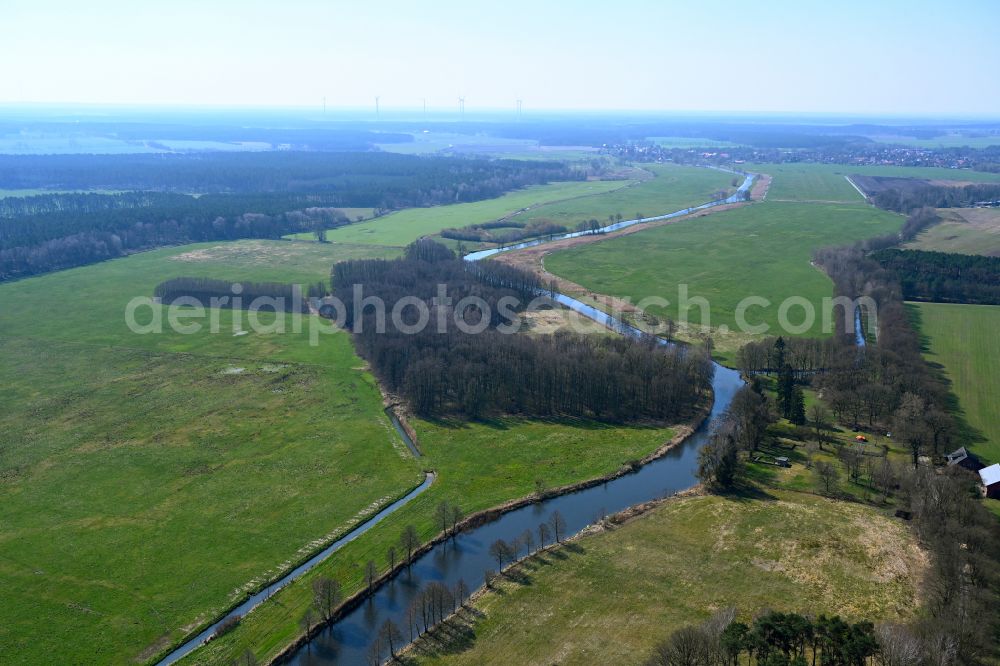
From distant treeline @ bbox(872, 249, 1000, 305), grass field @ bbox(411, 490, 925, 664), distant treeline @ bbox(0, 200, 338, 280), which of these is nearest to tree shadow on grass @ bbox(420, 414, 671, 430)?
grass field @ bbox(411, 490, 925, 664)

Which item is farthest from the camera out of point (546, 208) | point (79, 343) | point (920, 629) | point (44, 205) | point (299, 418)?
point (546, 208)

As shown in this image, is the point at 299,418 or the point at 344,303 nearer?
the point at 299,418

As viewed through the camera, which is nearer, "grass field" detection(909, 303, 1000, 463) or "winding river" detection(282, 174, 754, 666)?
"winding river" detection(282, 174, 754, 666)

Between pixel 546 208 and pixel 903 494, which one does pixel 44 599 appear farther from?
pixel 546 208

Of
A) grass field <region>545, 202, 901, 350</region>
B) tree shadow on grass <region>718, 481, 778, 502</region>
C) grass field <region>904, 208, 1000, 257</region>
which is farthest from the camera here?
grass field <region>904, 208, 1000, 257</region>

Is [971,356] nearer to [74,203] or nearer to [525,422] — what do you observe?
[525,422]

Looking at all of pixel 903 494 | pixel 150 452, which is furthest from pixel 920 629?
pixel 150 452

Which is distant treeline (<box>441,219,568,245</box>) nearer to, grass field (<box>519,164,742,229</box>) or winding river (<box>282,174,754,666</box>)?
grass field (<box>519,164,742,229</box>)
